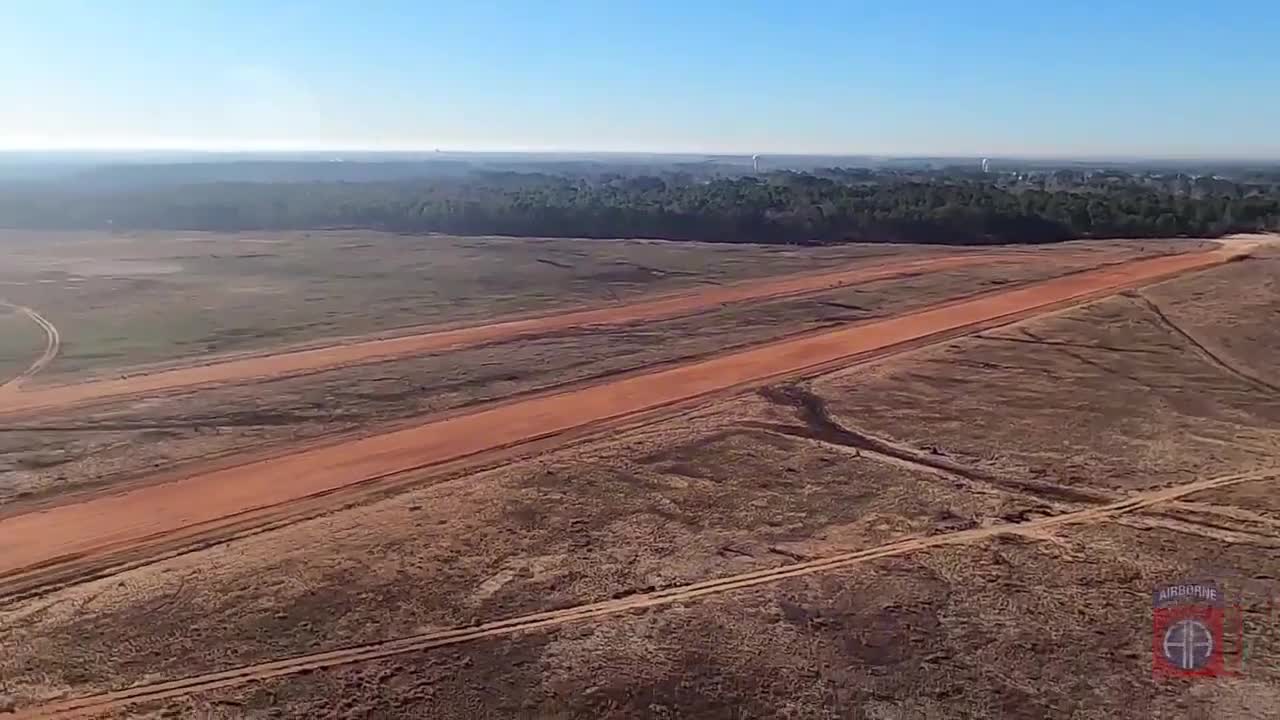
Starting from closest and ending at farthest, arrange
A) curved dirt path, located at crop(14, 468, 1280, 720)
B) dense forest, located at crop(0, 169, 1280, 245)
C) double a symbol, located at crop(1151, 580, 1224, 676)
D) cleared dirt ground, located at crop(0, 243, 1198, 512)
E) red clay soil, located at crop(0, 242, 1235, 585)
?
curved dirt path, located at crop(14, 468, 1280, 720)
double a symbol, located at crop(1151, 580, 1224, 676)
red clay soil, located at crop(0, 242, 1235, 585)
cleared dirt ground, located at crop(0, 243, 1198, 512)
dense forest, located at crop(0, 169, 1280, 245)

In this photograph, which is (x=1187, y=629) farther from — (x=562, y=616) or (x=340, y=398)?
(x=340, y=398)

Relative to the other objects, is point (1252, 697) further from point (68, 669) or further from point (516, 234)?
point (516, 234)

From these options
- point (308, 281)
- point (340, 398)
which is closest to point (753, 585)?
point (340, 398)

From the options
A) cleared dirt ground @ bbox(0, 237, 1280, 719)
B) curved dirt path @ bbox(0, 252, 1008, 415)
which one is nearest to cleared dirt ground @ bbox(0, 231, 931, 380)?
curved dirt path @ bbox(0, 252, 1008, 415)

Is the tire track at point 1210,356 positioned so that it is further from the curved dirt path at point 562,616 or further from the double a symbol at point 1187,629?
the double a symbol at point 1187,629

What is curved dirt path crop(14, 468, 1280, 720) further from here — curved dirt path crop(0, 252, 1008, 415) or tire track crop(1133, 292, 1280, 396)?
curved dirt path crop(0, 252, 1008, 415)

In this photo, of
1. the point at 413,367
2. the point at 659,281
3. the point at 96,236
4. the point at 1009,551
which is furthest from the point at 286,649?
the point at 96,236
